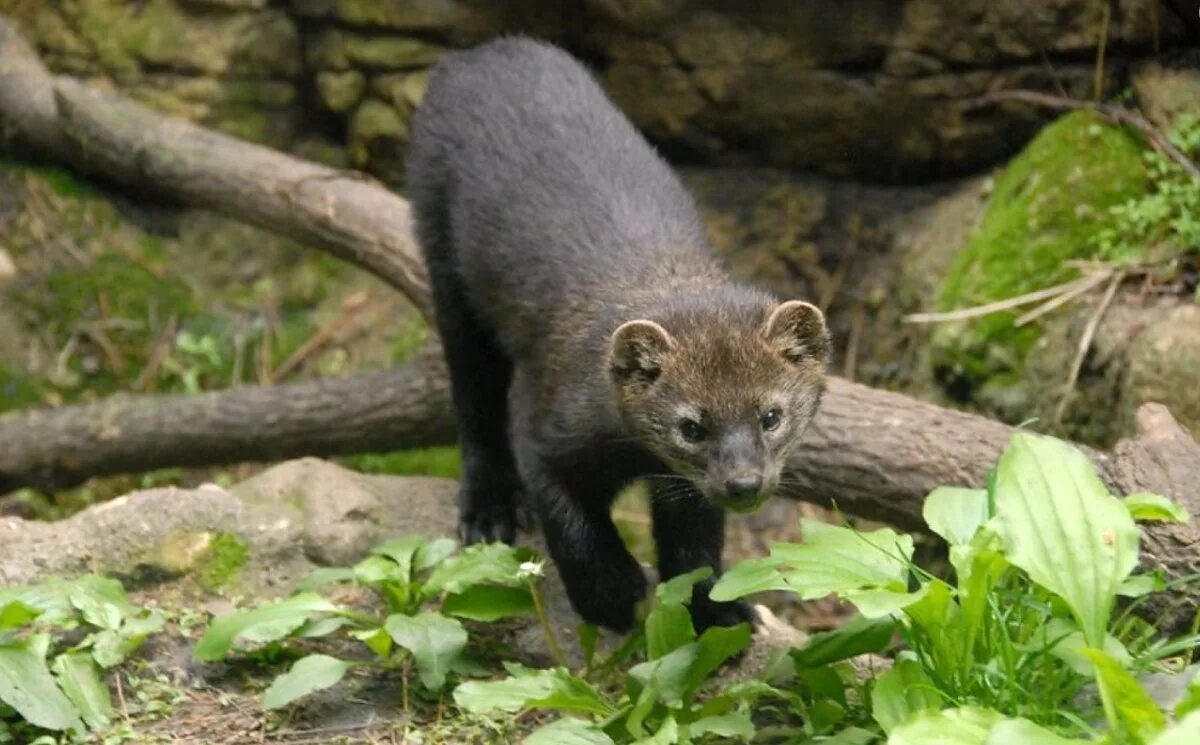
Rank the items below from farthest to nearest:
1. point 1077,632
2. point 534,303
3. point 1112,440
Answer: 1. point 1112,440
2. point 534,303
3. point 1077,632

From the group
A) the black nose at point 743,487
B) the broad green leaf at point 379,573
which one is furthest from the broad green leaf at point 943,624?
the broad green leaf at point 379,573

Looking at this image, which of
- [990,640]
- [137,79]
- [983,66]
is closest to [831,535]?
[990,640]

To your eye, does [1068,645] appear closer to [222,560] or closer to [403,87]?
[222,560]

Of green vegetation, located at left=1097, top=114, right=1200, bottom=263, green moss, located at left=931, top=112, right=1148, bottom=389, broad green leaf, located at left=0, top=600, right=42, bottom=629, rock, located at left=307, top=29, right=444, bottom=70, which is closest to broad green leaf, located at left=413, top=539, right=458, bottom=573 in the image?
broad green leaf, located at left=0, top=600, right=42, bottom=629

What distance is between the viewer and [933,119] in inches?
338

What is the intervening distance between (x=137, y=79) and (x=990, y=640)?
720cm

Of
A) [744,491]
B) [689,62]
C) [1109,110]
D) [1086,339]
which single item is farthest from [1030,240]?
[744,491]

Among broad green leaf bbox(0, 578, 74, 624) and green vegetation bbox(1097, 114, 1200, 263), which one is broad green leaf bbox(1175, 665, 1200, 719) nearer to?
broad green leaf bbox(0, 578, 74, 624)

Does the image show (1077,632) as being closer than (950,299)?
Yes

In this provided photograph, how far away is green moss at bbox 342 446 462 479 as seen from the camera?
360 inches

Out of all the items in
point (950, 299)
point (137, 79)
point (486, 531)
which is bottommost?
point (486, 531)

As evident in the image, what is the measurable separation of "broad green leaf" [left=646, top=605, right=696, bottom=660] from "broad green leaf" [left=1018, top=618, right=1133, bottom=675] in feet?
Answer: 3.71

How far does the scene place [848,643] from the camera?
4387mm

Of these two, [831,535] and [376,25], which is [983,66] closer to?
[376,25]
